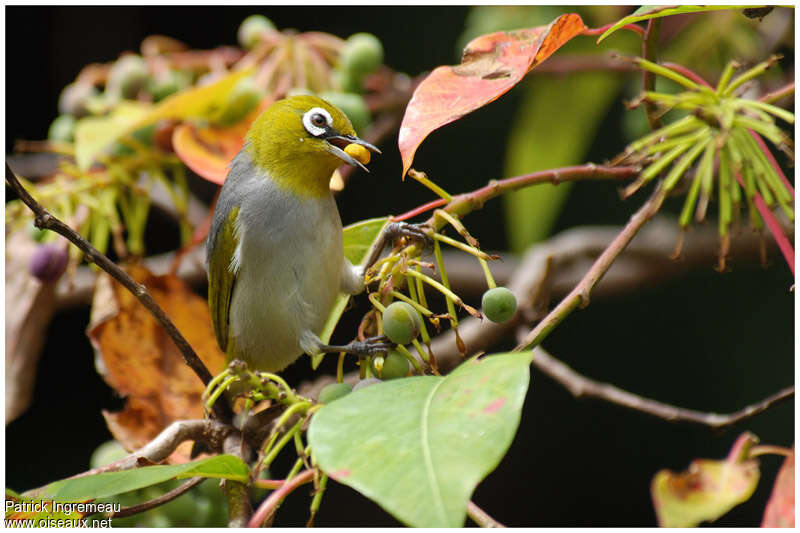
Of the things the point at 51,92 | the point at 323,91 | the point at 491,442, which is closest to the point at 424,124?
the point at 491,442

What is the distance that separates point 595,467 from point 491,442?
5.77 ft

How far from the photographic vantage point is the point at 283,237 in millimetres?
1127

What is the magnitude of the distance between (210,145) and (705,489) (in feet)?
2.85

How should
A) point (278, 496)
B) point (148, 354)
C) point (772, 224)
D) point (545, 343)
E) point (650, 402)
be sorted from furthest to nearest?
point (545, 343) → point (148, 354) → point (650, 402) → point (772, 224) → point (278, 496)

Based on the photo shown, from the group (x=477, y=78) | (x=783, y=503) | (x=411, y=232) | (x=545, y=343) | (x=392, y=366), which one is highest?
(x=477, y=78)

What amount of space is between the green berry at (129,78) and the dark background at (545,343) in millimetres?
579

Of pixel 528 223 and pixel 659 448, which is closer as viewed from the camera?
pixel 528 223

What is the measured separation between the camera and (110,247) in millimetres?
2264

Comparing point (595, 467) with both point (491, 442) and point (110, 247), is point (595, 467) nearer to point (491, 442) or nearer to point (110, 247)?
point (110, 247)

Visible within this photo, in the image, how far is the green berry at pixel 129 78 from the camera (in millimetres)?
1554

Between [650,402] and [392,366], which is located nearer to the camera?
[392,366]

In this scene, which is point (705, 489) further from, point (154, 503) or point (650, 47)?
point (154, 503)

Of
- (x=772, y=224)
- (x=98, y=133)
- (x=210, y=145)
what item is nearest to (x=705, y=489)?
(x=772, y=224)

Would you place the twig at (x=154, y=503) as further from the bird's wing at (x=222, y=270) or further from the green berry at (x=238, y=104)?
the green berry at (x=238, y=104)
